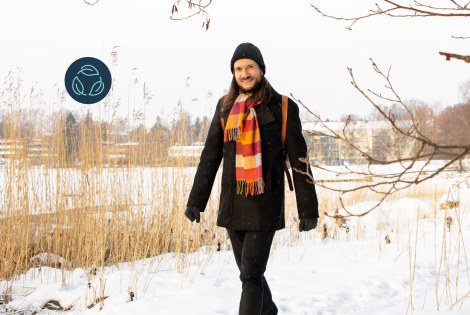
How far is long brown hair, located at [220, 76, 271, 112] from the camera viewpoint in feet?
7.55

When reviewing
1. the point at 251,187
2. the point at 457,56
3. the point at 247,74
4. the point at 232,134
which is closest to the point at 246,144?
the point at 232,134

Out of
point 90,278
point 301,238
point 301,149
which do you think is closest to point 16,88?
point 90,278

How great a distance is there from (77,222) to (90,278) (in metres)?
0.57

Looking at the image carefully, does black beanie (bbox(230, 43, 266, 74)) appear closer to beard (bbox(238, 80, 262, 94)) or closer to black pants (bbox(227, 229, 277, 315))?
beard (bbox(238, 80, 262, 94))

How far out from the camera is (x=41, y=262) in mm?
3811

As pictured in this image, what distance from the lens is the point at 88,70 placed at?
342 centimetres

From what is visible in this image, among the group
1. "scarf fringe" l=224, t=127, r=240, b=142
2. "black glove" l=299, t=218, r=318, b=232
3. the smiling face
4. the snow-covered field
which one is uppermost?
the smiling face

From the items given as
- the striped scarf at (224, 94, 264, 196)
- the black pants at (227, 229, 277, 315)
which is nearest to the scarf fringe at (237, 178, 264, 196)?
the striped scarf at (224, 94, 264, 196)

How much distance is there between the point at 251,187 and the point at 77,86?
177cm

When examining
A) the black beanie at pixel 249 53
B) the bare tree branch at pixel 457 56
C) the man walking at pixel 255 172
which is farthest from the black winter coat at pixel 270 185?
the bare tree branch at pixel 457 56

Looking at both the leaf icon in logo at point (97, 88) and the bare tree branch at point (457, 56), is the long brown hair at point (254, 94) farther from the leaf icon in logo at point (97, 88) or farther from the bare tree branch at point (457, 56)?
the bare tree branch at point (457, 56)

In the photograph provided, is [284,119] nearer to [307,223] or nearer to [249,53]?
[249,53]

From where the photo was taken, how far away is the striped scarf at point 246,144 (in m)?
2.19

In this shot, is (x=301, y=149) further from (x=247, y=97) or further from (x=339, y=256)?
(x=339, y=256)
